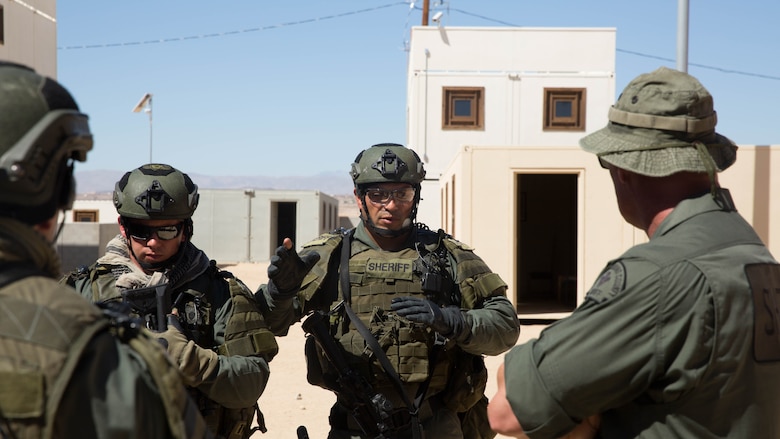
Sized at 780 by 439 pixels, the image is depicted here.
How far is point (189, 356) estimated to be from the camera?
287 cm

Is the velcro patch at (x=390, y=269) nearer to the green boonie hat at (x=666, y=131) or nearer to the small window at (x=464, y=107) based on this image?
the green boonie hat at (x=666, y=131)

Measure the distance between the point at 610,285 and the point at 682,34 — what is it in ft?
30.4

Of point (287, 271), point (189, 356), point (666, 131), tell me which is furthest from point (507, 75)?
point (666, 131)

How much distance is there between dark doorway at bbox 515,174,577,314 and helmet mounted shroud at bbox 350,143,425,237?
519 inches

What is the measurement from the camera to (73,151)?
5.18 feet

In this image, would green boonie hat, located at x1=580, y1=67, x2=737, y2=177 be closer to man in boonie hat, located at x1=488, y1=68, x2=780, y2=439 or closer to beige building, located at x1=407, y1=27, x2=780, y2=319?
man in boonie hat, located at x1=488, y1=68, x2=780, y2=439

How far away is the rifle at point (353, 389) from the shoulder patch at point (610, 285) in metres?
2.05

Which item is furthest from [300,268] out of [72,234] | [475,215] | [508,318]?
[72,234]

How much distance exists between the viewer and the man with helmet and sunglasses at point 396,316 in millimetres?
3824

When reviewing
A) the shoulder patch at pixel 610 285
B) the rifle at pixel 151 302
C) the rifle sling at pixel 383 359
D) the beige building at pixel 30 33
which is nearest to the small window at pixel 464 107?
the beige building at pixel 30 33

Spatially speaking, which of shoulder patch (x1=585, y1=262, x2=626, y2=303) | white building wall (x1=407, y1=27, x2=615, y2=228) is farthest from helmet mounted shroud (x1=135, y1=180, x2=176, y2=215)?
white building wall (x1=407, y1=27, x2=615, y2=228)

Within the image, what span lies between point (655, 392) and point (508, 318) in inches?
82.9

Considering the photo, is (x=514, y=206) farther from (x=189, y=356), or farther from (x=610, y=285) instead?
(x=610, y=285)

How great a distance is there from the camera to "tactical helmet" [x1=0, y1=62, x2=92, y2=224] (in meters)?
1.42
